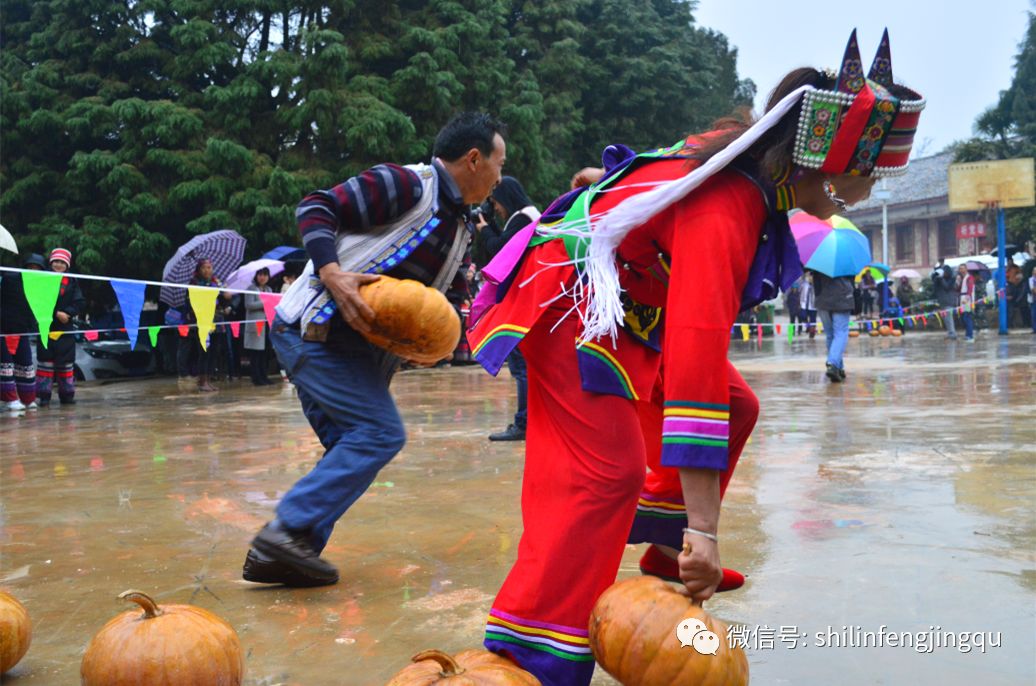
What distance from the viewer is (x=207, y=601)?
11.7 ft

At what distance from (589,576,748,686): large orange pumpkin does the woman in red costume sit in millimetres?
116

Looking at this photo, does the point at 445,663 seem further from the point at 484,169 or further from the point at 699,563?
the point at 484,169

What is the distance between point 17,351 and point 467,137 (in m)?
8.90

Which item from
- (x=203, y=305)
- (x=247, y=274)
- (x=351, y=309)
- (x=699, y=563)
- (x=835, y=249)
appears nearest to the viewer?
(x=699, y=563)

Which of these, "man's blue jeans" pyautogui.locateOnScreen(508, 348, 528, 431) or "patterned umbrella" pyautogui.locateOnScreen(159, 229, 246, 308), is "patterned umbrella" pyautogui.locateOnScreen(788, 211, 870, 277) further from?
"patterned umbrella" pyautogui.locateOnScreen(159, 229, 246, 308)

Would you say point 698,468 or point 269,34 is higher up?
point 269,34

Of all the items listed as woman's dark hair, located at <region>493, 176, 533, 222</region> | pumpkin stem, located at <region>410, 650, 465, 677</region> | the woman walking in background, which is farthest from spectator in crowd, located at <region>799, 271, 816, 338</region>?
pumpkin stem, located at <region>410, 650, 465, 677</region>

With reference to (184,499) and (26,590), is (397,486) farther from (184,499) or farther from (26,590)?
(26,590)

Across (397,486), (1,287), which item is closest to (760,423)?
(397,486)

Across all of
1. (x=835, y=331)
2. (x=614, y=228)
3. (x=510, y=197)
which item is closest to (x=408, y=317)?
(x=614, y=228)

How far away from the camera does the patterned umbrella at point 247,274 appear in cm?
1509

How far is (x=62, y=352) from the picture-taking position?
12.1 metres

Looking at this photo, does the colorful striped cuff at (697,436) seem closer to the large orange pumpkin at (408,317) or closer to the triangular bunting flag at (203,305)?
the large orange pumpkin at (408,317)

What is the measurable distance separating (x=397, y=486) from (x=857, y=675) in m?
3.42
